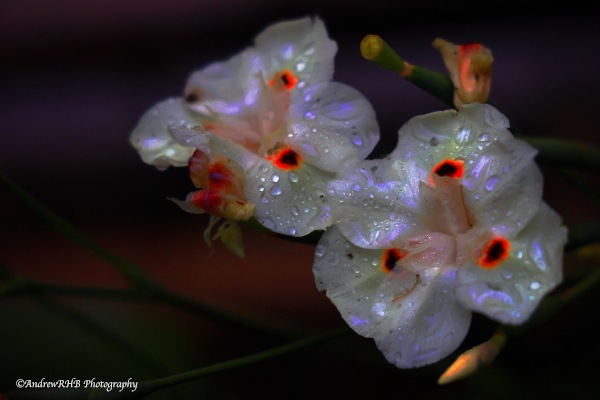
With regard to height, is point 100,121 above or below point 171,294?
below

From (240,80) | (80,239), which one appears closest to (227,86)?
(240,80)

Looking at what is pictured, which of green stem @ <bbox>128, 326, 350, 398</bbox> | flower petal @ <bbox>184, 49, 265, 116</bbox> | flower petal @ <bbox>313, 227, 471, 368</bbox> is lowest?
green stem @ <bbox>128, 326, 350, 398</bbox>

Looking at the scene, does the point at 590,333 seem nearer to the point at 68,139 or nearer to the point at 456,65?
the point at 456,65

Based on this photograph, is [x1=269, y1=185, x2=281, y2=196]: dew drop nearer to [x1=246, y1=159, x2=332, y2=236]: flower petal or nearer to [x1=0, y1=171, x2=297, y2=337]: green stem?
[x1=246, y1=159, x2=332, y2=236]: flower petal

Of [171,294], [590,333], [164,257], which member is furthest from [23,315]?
[590,333]

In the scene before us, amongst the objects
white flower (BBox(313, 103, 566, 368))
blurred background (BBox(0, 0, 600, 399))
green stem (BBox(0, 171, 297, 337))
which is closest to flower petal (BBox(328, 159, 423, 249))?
white flower (BBox(313, 103, 566, 368))

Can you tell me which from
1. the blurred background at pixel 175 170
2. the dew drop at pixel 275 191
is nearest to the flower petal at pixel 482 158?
the dew drop at pixel 275 191
